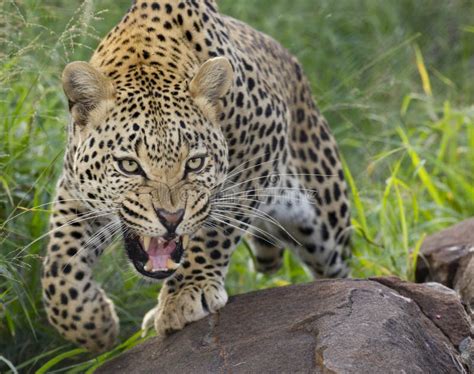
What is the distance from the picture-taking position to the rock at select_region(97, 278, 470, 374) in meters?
5.64

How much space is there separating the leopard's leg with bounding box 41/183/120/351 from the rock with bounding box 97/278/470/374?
230mm

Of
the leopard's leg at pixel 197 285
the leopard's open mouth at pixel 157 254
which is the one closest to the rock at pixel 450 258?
the leopard's leg at pixel 197 285

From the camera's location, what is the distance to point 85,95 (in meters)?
6.27

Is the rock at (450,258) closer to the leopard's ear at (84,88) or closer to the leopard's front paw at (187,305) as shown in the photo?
the leopard's front paw at (187,305)

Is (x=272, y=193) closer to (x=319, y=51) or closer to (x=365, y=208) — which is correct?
(x=365, y=208)

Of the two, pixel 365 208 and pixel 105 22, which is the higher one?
pixel 105 22

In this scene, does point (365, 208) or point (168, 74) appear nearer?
point (168, 74)

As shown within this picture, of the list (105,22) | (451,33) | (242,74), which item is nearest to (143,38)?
(242,74)

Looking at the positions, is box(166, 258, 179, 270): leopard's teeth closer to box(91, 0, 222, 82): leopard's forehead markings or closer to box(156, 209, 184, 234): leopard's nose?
box(156, 209, 184, 234): leopard's nose

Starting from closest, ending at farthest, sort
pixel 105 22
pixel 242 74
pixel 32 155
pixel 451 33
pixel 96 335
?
pixel 96 335
pixel 242 74
pixel 32 155
pixel 105 22
pixel 451 33

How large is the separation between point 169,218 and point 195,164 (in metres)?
0.41

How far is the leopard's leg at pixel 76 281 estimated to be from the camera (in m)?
6.60

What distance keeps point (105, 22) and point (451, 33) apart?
15.9 ft

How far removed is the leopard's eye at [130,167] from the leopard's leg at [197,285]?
76 centimetres
